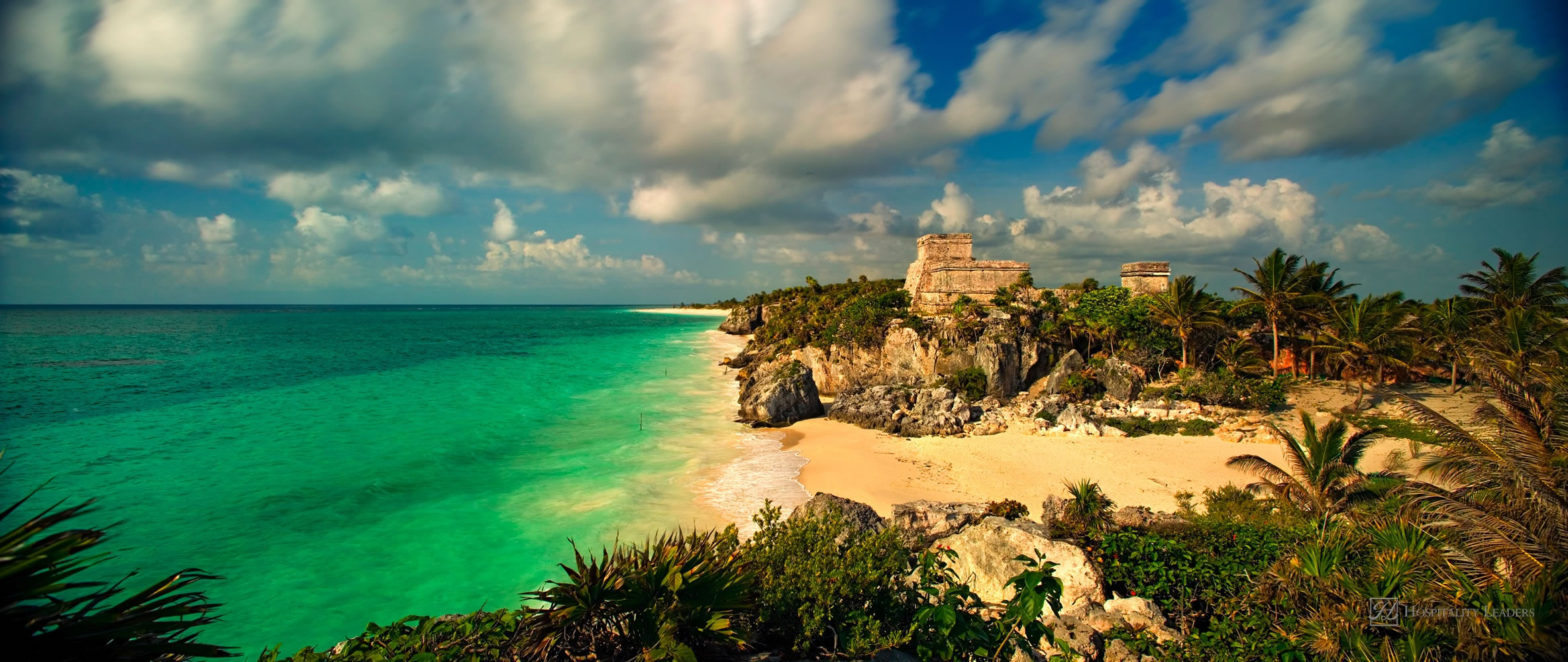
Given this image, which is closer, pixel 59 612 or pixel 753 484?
pixel 59 612

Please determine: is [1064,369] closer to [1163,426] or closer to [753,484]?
[1163,426]

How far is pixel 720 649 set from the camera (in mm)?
4465

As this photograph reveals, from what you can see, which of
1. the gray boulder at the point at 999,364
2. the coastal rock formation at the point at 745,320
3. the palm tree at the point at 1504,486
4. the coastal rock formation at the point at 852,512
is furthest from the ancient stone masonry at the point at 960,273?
the coastal rock formation at the point at 745,320

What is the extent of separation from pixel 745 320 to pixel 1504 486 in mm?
62230

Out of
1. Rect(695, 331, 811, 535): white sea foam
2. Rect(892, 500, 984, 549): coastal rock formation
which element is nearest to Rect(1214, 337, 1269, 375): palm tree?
Rect(892, 500, 984, 549): coastal rock formation

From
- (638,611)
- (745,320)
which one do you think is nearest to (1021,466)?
(638,611)

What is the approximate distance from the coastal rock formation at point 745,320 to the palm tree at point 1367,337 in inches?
1938

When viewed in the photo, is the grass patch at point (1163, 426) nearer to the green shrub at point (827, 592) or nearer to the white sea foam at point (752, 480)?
the white sea foam at point (752, 480)

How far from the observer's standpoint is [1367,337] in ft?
59.0

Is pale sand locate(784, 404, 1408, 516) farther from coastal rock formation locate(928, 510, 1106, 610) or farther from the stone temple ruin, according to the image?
the stone temple ruin

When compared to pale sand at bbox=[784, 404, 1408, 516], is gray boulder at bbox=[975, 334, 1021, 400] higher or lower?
higher

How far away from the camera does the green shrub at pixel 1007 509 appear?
10.7 metres

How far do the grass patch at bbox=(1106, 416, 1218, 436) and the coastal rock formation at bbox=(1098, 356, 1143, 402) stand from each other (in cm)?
229

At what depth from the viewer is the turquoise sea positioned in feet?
33.7
